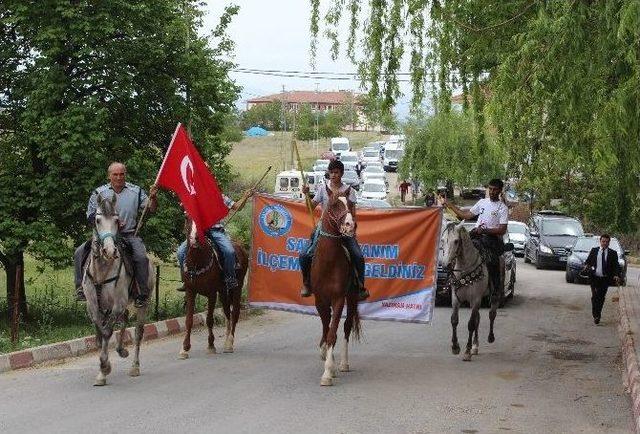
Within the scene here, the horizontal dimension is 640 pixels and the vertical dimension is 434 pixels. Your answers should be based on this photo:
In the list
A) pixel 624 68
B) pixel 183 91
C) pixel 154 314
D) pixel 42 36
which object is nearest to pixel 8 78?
pixel 42 36

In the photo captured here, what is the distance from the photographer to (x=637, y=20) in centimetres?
915

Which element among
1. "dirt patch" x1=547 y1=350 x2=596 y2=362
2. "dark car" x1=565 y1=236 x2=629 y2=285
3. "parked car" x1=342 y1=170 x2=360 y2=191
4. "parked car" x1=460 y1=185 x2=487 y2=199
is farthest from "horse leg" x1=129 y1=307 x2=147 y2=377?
"parked car" x1=342 y1=170 x2=360 y2=191

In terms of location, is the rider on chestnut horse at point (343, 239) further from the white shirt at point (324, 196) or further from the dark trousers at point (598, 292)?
the dark trousers at point (598, 292)

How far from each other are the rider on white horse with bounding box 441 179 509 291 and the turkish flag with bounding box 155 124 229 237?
13.7 ft

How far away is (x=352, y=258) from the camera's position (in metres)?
12.2

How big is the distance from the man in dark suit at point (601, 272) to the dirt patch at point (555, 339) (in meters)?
2.69

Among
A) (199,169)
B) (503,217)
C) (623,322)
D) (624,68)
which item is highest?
(624,68)

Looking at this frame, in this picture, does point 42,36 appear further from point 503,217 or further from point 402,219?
point 503,217

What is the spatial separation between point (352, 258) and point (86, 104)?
7.77 meters

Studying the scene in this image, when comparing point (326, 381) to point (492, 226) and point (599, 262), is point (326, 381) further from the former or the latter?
point (599, 262)

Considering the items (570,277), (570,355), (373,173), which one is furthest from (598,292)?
(373,173)

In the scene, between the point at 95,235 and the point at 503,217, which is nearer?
the point at 95,235

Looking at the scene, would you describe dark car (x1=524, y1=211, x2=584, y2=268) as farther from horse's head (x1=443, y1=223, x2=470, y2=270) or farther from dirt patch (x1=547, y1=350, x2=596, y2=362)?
horse's head (x1=443, y1=223, x2=470, y2=270)

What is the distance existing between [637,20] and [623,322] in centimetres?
1087
